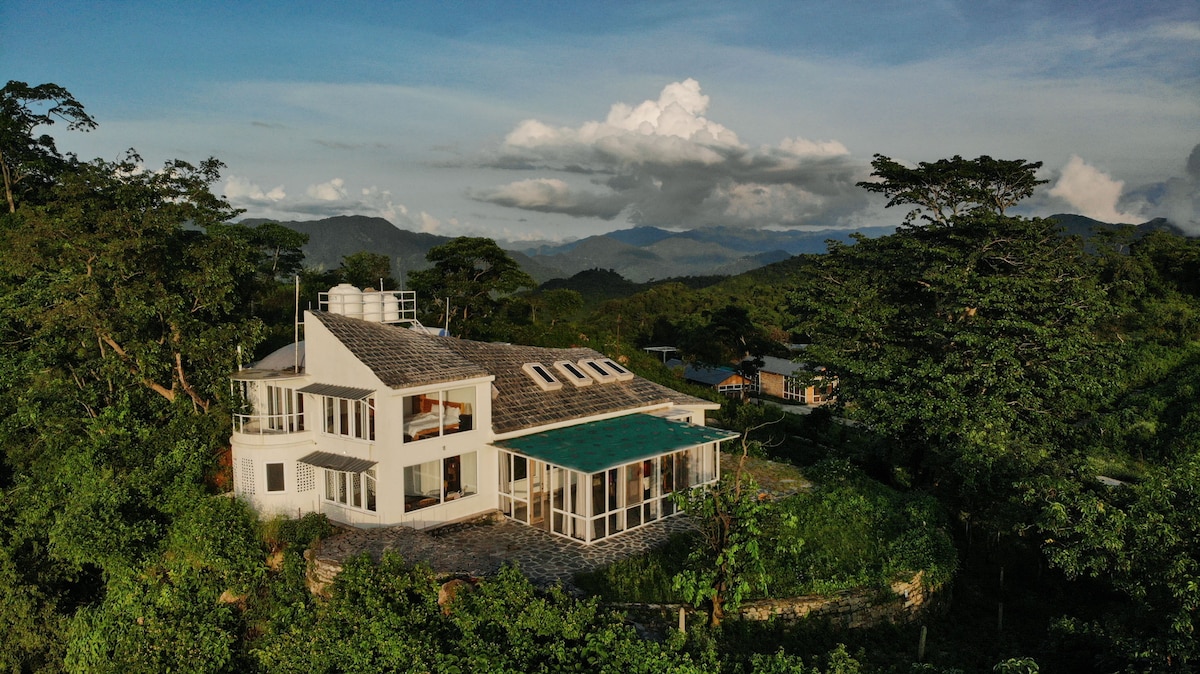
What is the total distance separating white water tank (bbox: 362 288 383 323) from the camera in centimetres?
2234

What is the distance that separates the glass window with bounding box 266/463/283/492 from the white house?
0.04 meters

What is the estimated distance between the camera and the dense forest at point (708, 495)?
1173 centimetres

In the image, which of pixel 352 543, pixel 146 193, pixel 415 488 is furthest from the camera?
pixel 146 193

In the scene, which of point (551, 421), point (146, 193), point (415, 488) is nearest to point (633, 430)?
point (551, 421)

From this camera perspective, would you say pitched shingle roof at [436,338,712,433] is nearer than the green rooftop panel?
No

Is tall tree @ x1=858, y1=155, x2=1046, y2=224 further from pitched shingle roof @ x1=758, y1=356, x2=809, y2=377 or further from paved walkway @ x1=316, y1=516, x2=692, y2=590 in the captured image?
pitched shingle roof @ x1=758, y1=356, x2=809, y2=377

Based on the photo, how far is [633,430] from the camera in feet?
65.3

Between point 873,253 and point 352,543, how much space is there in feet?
72.8

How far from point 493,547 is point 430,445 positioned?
3.09 meters

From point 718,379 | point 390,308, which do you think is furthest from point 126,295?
point 718,379

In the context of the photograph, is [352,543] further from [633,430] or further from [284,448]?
[633,430]

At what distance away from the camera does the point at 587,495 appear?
1678cm

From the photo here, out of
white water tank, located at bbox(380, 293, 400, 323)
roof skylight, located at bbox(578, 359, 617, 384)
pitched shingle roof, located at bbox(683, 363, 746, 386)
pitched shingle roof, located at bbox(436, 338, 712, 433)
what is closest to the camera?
pitched shingle roof, located at bbox(436, 338, 712, 433)

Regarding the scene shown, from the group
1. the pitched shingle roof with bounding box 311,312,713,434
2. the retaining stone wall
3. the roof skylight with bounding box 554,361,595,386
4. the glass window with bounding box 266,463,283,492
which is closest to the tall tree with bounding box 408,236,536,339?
the roof skylight with bounding box 554,361,595,386
